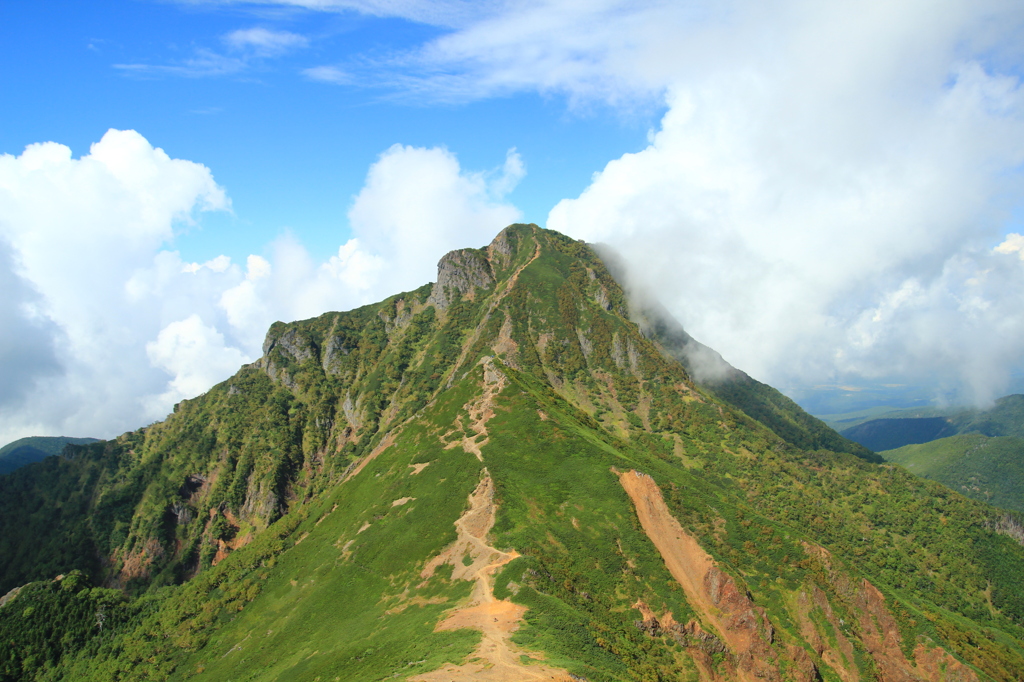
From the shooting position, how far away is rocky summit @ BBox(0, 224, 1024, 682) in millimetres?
65312

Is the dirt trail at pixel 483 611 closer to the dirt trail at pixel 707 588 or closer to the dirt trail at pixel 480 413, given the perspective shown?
the dirt trail at pixel 480 413

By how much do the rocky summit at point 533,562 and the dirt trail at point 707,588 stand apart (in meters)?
0.30

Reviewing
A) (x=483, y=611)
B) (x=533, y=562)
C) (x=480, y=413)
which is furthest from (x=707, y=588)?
(x=480, y=413)

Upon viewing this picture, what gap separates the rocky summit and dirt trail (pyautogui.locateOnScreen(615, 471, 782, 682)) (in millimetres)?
302

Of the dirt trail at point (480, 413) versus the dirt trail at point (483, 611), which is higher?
the dirt trail at point (480, 413)

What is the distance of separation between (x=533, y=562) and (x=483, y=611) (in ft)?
31.3

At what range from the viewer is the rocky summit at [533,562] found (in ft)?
214

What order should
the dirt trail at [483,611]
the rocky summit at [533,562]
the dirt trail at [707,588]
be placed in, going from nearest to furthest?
the dirt trail at [483,611], the rocky summit at [533,562], the dirt trail at [707,588]

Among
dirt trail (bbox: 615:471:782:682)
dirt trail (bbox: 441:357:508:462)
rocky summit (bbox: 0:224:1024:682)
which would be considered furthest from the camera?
dirt trail (bbox: 441:357:508:462)

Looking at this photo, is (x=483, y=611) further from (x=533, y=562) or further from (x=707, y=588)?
(x=707, y=588)

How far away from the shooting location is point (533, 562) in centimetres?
6788

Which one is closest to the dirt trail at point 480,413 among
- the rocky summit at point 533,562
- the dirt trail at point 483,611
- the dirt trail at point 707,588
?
the rocky summit at point 533,562

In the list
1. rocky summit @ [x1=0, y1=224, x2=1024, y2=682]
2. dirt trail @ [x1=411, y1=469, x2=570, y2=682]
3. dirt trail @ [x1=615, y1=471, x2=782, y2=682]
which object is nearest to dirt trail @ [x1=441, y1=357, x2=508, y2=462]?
rocky summit @ [x1=0, y1=224, x2=1024, y2=682]

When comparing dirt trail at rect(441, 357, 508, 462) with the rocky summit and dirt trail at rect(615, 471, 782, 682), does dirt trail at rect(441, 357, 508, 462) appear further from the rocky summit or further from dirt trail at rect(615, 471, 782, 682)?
dirt trail at rect(615, 471, 782, 682)
